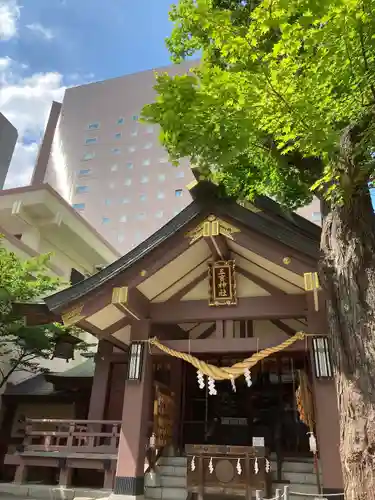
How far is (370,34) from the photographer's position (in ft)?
17.1

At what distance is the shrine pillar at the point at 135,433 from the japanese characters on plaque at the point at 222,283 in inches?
68.6

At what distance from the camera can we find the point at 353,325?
5.35 meters

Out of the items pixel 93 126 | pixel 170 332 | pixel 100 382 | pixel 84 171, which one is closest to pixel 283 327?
pixel 170 332

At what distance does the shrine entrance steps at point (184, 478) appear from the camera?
27.2ft

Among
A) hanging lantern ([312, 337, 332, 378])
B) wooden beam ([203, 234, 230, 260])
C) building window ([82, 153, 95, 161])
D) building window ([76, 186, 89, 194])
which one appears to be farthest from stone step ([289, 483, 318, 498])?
building window ([82, 153, 95, 161])

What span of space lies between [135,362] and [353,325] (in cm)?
505

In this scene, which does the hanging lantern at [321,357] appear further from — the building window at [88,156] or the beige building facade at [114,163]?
the building window at [88,156]

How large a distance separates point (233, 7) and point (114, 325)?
8.61 meters

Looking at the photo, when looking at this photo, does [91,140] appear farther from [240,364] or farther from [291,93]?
[291,93]

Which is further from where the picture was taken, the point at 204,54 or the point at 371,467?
the point at 204,54

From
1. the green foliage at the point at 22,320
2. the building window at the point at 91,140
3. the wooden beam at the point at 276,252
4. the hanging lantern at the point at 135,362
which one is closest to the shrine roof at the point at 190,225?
the wooden beam at the point at 276,252

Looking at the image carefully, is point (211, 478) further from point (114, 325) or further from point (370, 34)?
point (370, 34)

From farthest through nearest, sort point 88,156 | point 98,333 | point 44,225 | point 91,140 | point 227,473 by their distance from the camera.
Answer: point 91,140, point 88,156, point 44,225, point 98,333, point 227,473

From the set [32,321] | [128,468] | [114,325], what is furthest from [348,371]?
[32,321]
